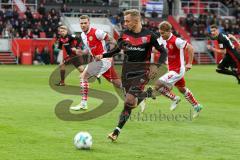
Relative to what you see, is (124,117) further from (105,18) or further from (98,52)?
(105,18)

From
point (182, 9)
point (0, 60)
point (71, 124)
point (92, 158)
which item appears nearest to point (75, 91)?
point (71, 124)

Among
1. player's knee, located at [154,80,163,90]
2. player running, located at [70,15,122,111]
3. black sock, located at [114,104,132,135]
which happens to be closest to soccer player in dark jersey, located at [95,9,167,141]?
black sock, located at [114,104,132,135]

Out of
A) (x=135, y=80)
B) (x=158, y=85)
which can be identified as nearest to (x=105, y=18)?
(x=158, y=85)

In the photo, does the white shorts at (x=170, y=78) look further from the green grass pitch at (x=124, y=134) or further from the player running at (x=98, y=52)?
the player running at (x=98, y=52)

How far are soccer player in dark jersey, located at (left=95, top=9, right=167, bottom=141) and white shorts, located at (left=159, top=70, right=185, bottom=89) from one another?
9.96 ft

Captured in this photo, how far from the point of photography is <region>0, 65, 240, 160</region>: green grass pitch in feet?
32.1

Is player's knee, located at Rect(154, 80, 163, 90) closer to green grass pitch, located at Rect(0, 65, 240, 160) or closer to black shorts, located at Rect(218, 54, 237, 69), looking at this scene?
green grass pitch, located at Rect(0, 65, 240, 160)

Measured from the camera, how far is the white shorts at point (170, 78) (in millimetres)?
15312

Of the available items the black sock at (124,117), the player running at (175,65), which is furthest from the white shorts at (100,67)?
the black sock at (124,117)

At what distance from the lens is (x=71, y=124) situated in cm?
1329

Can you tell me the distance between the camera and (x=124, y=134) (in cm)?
1195

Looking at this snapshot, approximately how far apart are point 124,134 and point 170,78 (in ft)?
12.3

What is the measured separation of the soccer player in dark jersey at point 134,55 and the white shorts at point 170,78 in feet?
9.96

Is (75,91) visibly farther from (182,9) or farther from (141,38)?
(182,9)
